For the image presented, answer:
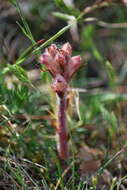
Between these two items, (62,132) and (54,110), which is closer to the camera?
(62,132)

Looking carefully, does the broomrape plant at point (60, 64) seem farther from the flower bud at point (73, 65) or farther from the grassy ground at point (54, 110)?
the grassy ground at point (54, 110)

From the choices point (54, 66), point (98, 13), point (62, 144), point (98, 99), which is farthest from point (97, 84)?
point (54, 66)

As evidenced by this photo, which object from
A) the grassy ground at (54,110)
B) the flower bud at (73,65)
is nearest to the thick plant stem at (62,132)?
the grassy ground at (54,110)

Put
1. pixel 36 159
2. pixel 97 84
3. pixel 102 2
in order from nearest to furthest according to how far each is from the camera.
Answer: pixel 36 159 → pixel 102 2 → pixel 97 84

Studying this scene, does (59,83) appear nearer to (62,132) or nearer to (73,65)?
(73,65)

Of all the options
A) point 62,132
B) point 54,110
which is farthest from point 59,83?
point 54,110

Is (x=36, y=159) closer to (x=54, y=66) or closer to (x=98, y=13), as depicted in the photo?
(x=54, y=66)
